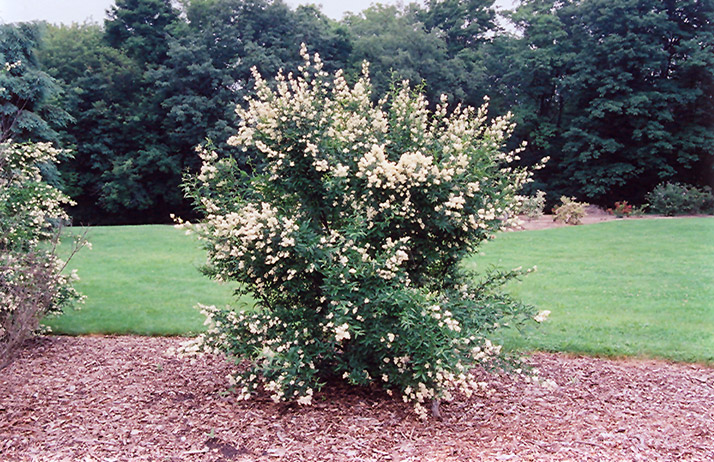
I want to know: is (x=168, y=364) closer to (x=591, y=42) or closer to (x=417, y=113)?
(x=417, y=113)

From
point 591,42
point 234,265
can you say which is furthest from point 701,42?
point 234,265

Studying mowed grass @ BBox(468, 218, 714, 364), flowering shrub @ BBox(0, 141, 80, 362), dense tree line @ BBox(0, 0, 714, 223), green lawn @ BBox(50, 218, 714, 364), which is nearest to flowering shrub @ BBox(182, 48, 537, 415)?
green lawn @ BBox(50, 218, 714, 364)

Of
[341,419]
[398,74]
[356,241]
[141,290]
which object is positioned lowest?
[341,419]

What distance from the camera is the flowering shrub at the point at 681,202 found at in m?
19.5

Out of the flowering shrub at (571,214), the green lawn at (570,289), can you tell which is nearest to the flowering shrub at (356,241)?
the green lawn at (570,289)

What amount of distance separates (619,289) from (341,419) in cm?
626

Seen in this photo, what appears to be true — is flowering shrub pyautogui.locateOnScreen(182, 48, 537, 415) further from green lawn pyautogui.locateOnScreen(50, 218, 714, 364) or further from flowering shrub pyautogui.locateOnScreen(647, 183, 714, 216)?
flowering shrub pyautogui.locateOnScreen(647, 183, 714, 216)

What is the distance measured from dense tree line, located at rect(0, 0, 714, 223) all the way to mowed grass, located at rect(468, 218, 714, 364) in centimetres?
1120

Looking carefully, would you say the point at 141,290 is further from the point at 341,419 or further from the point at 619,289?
the point at 619,289

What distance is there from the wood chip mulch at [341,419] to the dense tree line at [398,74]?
19.4 meters

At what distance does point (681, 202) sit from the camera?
19453 mm

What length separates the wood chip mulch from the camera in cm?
370

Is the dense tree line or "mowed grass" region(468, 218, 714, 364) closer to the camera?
"mowed grass" region(468, 218, 714, 364)

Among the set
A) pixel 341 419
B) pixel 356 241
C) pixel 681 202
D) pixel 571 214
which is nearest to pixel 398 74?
pixel 571 214
